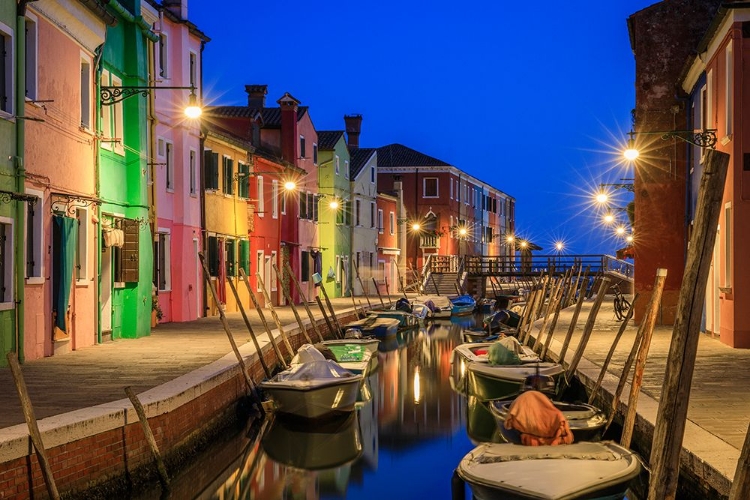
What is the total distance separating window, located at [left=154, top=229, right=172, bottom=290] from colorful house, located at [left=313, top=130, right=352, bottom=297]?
17.7 metres

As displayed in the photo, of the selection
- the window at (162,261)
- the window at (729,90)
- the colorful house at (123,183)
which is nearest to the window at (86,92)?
the colorful house at (123,183)

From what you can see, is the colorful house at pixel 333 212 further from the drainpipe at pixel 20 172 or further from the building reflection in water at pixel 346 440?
the drainpipe at pixel 20 172

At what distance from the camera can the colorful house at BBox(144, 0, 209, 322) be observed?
26.6 metres

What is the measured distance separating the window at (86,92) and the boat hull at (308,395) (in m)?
6.61

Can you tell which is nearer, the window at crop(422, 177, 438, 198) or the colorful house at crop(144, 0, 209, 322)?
the colorful house at crop(144, 0, 209, 322)

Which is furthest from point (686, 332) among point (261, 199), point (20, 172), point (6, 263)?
point (261, 199)

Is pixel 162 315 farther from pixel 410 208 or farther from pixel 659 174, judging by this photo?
pixel 410 208

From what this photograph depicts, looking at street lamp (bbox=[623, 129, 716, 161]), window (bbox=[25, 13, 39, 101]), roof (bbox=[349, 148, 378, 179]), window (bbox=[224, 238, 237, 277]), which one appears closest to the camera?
window (bbox=[25, 13, 39, 101])

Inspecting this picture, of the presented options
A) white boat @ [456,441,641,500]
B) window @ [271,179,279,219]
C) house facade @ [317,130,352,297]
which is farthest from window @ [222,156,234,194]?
white boat @ [456,441,641,500]

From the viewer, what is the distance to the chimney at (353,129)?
5830cm

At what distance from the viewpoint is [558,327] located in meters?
28.5

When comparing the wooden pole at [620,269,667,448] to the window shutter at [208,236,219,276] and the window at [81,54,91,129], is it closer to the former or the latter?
the window at [81,54,91,129]

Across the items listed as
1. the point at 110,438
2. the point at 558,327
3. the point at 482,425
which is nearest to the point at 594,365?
the point at 482,425

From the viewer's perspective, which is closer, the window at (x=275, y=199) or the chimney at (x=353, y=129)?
the window at (x=275, y=199)
